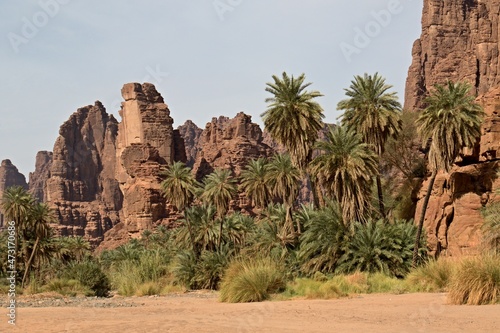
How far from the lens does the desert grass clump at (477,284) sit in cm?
1481

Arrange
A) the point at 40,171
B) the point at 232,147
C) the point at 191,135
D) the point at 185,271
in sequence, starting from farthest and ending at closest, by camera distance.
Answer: the point at 40,171
the point at 191,135
the point at 232,147
the point at 185,271

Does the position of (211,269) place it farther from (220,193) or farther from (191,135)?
(191,135)

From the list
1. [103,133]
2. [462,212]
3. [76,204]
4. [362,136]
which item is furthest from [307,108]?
[103,133]

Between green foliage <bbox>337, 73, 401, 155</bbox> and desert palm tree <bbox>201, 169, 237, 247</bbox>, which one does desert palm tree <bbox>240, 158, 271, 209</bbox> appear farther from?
green foliage <bbox>337, 73, 401, 155</bbox>

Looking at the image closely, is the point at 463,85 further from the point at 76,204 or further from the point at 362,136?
the point at 76,204

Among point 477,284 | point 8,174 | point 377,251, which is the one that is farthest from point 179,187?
point 8,174

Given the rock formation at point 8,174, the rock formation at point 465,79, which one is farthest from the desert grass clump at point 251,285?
the rock formation at point 8,174

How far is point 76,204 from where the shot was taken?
137 metres

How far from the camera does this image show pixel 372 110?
36.4 metres

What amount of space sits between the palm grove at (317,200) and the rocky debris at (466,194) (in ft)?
6.63

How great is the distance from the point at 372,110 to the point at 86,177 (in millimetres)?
124263

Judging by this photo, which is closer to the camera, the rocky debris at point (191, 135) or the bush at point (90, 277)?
the bush at point (90, 277)

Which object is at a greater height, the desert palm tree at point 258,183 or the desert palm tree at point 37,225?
the desert palm tree at point 258,183

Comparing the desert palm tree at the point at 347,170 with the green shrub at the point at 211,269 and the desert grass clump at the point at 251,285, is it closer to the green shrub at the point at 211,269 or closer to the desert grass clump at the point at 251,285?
the desert grass clump at the point at 251,285
